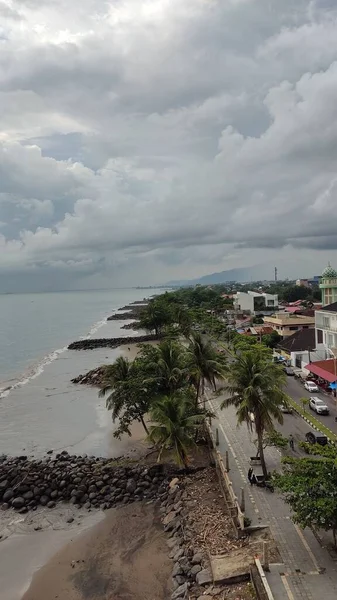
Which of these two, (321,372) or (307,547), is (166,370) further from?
(321,372)

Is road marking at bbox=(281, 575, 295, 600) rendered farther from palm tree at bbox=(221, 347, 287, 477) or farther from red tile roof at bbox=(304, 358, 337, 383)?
red tile roof at bbox=(304, 358, 337, 383)

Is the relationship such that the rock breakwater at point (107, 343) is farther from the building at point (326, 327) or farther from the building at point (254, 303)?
the building at point (326, 327)

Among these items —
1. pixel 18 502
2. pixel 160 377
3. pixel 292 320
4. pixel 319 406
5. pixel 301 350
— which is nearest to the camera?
pixel 18 502

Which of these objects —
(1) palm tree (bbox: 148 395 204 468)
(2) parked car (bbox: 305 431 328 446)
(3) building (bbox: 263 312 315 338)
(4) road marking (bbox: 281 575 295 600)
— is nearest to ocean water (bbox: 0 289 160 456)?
(1) palm tree (bbox: 148 395 204 468)

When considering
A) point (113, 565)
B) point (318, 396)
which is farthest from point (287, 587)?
point (318, 396)

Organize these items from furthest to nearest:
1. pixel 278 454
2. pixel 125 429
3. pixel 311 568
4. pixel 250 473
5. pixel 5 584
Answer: pixel 125 429 → pixel 278 454 → pixel 250 473 → pixel 5 584 → pixel 311 568

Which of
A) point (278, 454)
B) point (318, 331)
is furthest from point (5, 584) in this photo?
point (318, 331)

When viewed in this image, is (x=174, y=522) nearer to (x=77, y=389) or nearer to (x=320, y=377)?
(x=320, y=377)
